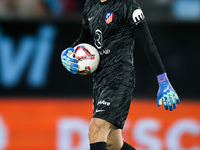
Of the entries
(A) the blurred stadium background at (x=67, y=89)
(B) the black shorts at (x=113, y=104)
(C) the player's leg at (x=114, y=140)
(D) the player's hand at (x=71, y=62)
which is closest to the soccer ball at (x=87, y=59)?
(D) the player's hand at (x=71, y=62)

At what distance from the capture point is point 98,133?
13.2 feet

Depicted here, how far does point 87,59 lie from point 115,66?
0.27 m

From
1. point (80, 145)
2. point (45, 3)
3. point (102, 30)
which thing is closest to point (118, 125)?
point (102, 30)

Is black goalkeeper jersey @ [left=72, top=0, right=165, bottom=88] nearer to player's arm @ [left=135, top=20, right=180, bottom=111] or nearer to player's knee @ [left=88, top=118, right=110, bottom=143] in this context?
player's arm @ [left=135, top=20, right=180, bottom=111]

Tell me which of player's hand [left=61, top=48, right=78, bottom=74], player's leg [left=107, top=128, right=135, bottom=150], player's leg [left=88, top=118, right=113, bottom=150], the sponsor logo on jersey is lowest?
player's leg [left=107, top=128, right=135, bottom=150]

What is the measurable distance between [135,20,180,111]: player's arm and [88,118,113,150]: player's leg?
1.62 feet

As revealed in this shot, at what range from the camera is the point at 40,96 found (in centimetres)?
685

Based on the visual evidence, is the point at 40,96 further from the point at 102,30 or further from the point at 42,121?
the point at 102,30

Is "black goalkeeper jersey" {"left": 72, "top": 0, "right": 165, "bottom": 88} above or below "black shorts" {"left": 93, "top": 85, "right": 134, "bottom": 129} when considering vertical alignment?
above

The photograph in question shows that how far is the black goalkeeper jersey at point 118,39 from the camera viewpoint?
4.12 m

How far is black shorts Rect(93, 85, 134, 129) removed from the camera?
4.09 metres

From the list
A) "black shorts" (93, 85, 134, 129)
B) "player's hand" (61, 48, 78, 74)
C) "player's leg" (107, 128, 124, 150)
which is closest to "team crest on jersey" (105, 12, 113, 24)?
"player's hand" (61, 48, 78, 74)

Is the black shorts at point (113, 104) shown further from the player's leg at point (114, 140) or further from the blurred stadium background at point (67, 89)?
the blurred stadium background at point (67, 89)

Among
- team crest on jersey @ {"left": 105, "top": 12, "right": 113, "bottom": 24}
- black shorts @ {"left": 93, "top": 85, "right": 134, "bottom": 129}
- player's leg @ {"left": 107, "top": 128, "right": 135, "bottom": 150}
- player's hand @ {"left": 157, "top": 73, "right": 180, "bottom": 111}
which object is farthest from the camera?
player's leg @ {"left": 107, "top": 128, "right": 135, "bottom": 150}
